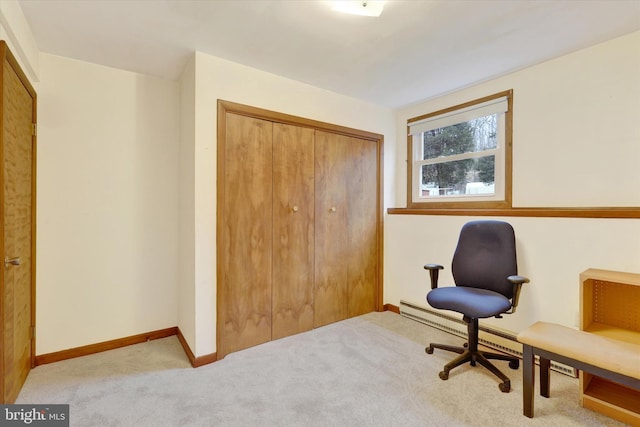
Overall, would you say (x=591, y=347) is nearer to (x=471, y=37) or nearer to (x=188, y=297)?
(x=471, y=37)

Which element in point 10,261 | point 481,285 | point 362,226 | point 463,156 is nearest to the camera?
point 10,261

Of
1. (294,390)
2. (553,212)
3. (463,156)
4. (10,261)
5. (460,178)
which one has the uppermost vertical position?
(463,156)

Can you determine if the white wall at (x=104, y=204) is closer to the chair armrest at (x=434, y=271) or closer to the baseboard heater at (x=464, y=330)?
the chair armrest at (x=434, y=271)

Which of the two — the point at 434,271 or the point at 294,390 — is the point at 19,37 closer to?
the point at 294,390

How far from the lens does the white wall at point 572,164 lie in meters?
1.96

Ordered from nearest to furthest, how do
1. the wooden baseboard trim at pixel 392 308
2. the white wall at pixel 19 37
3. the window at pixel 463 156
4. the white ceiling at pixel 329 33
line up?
1. the white wall at pixel 19 37
2. the white ceiling at pixel 329 33
3. the window at pixel 463 156
4. the wooden baseboard trim at pixel 392 308

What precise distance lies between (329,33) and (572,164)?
6.59 ft

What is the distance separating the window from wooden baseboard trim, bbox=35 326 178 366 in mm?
2814

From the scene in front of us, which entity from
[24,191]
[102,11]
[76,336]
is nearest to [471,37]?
[102,11]

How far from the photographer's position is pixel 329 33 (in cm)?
195

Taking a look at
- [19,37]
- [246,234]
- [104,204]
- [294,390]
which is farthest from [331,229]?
[19,37]

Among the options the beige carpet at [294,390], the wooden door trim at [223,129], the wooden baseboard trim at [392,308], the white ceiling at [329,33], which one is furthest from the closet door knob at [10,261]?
the wooden baseboard trim at [392,308]

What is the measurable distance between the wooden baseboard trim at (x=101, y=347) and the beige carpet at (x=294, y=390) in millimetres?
66

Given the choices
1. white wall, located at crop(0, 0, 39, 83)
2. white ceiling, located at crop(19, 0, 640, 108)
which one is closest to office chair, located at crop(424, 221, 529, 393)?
white ceiling, located at crop(19, 0, 640, 108)
